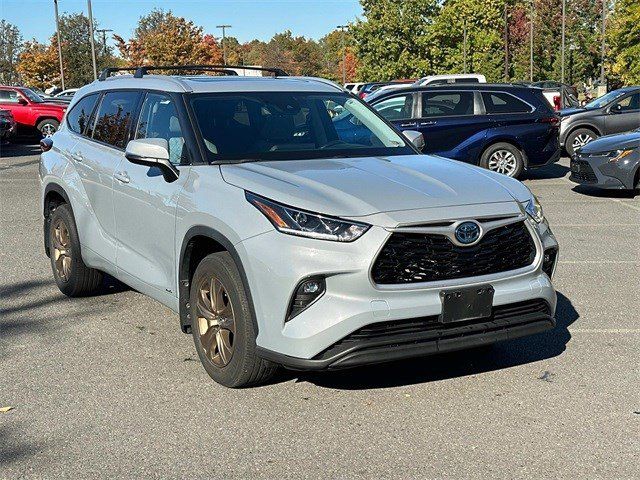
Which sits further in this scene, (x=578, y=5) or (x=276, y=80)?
(x=578, y=5)

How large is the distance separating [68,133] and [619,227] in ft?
22.0

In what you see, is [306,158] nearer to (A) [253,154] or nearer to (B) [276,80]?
(A) [253,154]

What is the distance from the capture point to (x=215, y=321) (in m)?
4.68

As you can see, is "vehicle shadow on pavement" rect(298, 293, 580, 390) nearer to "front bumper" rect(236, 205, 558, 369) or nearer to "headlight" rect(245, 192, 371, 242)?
"front bumper" rect(236, 205, 558, 369)

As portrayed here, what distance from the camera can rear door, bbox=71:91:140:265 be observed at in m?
5.91

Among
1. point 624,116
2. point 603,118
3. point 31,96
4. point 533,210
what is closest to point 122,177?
point 533,210

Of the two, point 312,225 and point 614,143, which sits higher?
point 312,225

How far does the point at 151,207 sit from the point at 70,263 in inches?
69.3

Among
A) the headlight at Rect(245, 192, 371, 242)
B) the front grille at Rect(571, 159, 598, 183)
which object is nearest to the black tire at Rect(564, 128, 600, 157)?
the front grille at Rect(571, 159, 598, 183)

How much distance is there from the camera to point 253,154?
5164mm

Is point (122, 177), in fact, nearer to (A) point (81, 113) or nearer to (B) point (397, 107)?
(A) point (81, 113)

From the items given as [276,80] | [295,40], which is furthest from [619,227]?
[295,40]

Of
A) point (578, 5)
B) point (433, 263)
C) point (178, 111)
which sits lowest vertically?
point (433, 263)

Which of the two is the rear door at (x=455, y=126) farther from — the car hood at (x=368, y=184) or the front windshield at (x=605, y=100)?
the car hood at (x=368, y=184)
